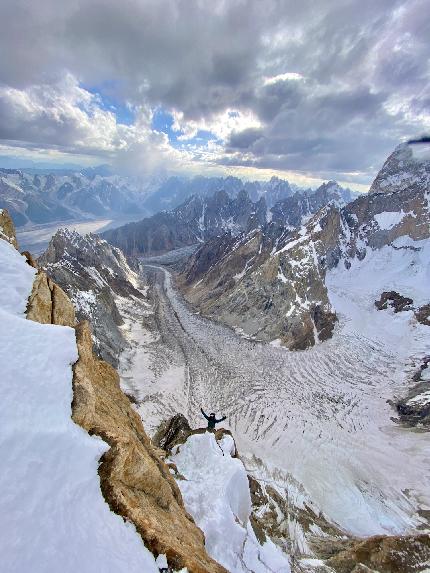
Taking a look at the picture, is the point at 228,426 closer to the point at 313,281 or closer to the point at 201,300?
the point at 313,281

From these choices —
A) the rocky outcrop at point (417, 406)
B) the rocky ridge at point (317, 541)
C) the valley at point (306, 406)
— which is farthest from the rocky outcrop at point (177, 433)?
the rocky outcrop at point (417, 406)

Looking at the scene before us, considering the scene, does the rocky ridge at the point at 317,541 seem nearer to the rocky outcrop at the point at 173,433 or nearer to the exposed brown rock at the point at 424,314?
the rocky outcrop at the point at 173,433

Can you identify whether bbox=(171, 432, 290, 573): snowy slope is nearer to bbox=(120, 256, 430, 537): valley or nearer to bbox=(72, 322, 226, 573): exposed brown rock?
bbox=(72, 322, 226, 573): exposed brown rock

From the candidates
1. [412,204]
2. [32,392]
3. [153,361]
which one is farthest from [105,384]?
[412,204]

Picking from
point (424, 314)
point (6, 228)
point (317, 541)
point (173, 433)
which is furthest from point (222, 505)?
point (424, 314)

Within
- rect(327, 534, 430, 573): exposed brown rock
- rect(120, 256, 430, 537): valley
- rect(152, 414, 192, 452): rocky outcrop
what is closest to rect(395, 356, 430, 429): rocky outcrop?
rect(120, 256, 430, 537): valley

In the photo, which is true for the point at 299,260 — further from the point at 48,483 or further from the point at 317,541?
the point at 48,483
